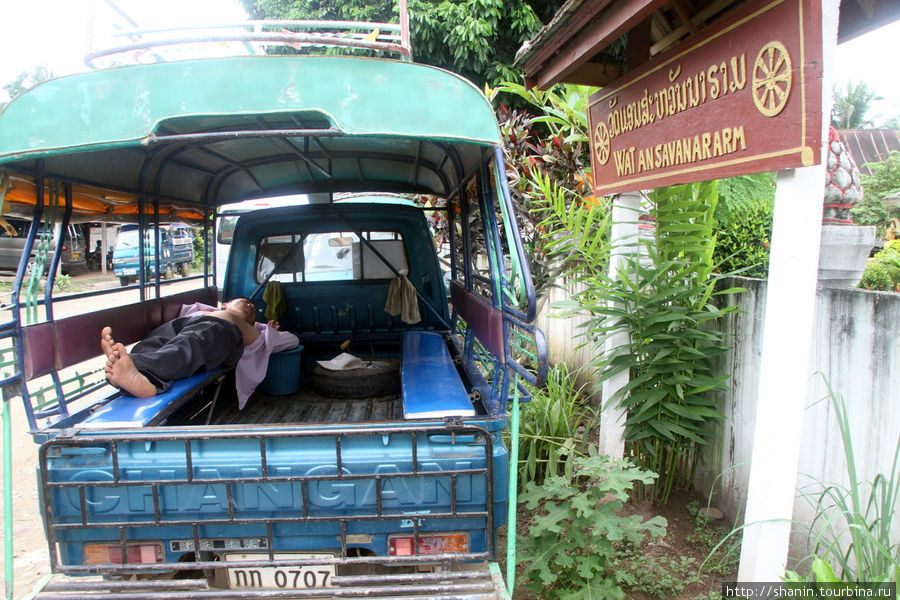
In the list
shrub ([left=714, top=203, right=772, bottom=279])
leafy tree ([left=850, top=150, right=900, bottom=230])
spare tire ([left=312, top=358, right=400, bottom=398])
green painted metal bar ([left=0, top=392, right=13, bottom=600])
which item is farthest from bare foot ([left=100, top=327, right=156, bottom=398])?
leafy tree ([left=850, top=150, right=900, bottom=230])

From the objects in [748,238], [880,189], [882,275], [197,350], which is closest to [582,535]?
[197,350]

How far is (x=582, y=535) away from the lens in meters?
2.71

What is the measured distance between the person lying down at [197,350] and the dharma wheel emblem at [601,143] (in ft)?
8.03

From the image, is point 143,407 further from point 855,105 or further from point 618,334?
point 855,105

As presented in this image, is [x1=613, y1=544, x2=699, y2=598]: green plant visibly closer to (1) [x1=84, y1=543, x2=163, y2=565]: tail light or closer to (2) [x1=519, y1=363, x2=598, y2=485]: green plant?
(2) [x1=519, y1=363, x2=598, y2=485]: green plant

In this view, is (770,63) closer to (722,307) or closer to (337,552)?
(722,307)

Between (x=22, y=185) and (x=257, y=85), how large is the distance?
63.9 inches

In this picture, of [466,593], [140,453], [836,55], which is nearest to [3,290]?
[140,453]

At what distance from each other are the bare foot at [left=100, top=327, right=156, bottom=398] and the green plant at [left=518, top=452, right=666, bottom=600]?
198 centimetres

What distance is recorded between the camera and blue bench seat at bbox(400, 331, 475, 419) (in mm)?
2631

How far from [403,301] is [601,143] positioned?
1.97m

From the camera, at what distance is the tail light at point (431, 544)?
2402mm

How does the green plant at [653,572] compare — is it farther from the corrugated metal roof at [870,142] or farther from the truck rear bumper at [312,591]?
the corrugated metal roof at [870,142]

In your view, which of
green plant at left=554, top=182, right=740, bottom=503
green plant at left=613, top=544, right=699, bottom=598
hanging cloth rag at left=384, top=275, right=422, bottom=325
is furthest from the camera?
hanging cloth rag at left=384, top=275, right=422, bottom=325
